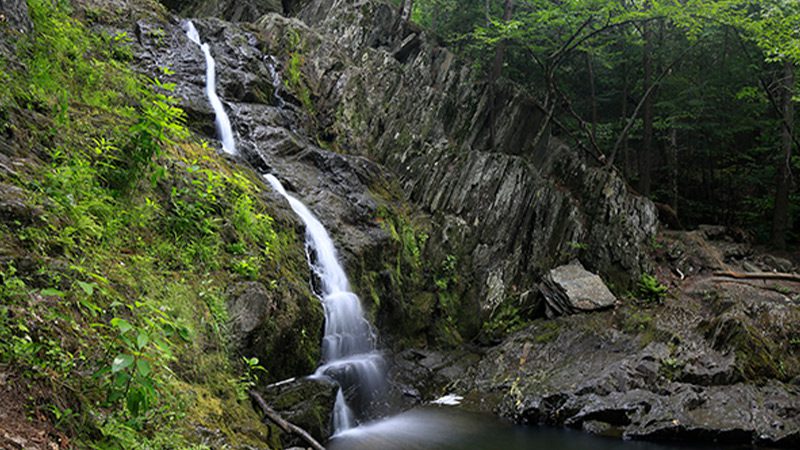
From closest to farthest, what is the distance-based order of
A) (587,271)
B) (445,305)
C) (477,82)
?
1. (445,305)
2. (587,271)
3. (477,82)

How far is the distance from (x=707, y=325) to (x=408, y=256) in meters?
7.04

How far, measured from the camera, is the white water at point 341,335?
847cm

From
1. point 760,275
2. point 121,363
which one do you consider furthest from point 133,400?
point 760,275

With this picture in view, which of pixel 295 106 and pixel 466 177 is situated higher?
pixel 295 106

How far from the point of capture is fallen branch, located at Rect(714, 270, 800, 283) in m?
12.4

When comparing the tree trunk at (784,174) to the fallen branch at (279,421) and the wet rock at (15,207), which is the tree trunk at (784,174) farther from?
the wet rock at (15,207)

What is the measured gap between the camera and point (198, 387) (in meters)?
4.89

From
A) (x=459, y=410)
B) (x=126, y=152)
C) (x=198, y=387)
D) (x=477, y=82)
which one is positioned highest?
(x=477, y=82)

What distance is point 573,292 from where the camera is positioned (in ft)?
41.2

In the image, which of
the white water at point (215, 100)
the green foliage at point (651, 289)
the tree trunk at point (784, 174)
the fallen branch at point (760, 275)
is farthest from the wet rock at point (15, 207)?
the tree trunk at point (784, 174)

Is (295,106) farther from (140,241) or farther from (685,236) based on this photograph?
(685,236)

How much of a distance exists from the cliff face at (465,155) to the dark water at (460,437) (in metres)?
4.39

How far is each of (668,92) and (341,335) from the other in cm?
1661

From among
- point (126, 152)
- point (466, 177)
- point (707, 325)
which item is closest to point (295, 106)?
point (466, 177)
